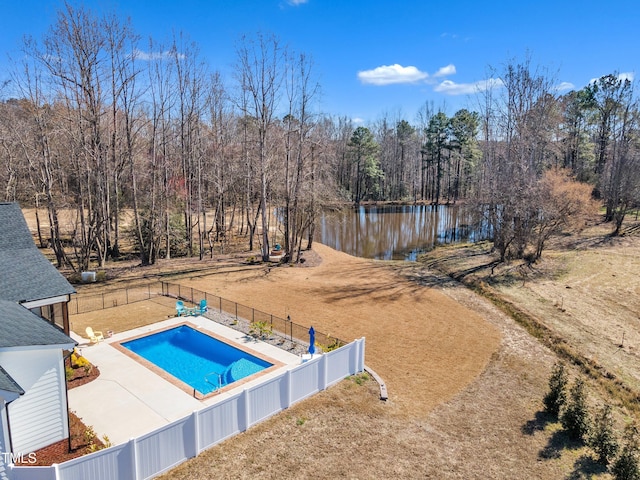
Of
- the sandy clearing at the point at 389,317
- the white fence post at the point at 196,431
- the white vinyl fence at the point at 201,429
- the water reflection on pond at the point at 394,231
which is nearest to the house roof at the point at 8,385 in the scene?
the white vinyl fence at the point at 201,429

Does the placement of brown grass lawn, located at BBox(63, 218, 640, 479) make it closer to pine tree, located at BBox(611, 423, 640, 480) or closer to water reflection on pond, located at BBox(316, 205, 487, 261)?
pine tree, located at BBox(611, 423, 640, 480)

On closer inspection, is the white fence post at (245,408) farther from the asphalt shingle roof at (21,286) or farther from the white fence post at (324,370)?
the asphalt shingle roof at (21,286)

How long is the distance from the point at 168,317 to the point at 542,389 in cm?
1418

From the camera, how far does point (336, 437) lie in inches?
386

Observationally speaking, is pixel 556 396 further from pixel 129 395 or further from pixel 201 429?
pixel 129 395

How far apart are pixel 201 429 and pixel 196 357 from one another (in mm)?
6068

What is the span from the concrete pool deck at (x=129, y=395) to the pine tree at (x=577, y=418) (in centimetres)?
758

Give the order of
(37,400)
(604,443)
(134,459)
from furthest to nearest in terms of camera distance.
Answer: (604,443) < (37,400) < (134,459)

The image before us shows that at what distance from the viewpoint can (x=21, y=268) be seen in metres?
11.6

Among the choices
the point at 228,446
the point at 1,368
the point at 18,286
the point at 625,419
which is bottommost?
the point at 625,419

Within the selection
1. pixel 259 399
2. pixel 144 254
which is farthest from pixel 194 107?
pixel 259 399

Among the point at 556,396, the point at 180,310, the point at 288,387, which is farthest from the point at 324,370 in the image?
the point at 180,310

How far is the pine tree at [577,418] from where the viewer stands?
10.2 meters

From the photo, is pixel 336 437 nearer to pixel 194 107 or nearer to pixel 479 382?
pixel 479 382
